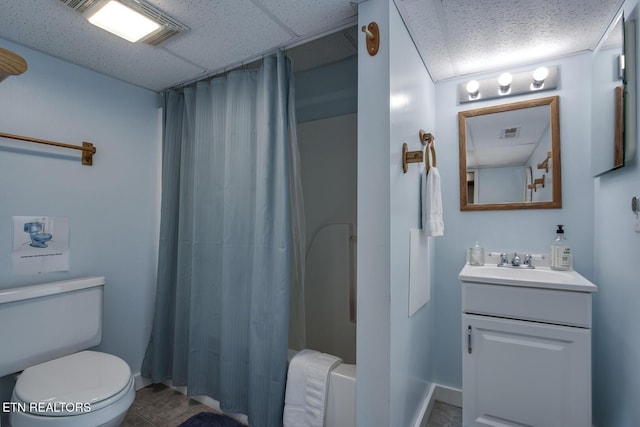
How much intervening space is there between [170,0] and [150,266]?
1.76 m

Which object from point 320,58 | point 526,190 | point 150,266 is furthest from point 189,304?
point 526,190

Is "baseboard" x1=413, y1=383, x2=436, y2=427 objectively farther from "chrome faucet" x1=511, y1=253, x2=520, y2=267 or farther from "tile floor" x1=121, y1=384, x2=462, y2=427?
"chrome faucet" x1=511, y1=253, x2=520, y2=267

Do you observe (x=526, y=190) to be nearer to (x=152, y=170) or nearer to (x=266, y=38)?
(x=266, y=38)

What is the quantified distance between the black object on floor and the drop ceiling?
2164mm

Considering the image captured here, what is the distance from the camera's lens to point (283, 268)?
165 cm

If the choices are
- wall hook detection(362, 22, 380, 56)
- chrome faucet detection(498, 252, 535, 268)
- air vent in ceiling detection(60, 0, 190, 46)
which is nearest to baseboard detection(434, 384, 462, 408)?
chrome faucet detection(498, 252, 535, 268)

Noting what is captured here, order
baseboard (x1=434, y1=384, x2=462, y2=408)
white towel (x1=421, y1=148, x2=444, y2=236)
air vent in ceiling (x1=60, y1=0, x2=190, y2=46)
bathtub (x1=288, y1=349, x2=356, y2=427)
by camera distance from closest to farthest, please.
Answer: air vent in ceiling (x1=60, y1=0, x2=190, y2=46)
bathtub (x1=288, y1=349, x2=356, y2=427)
white towel (x1=421, y1=148, x2=444, y2=236)
baseboard (x1=434, y1=384, x2=462, y2=408)

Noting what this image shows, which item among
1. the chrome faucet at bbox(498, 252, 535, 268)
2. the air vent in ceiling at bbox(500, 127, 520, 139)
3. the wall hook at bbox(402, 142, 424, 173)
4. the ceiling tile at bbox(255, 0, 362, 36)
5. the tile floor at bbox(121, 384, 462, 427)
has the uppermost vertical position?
the ceiling tile at bbox(255, 0, 362, 36)

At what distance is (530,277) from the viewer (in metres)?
1.66

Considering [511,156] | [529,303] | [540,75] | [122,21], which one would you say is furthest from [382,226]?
[122,21]

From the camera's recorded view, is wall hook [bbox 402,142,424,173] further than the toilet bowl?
Yes

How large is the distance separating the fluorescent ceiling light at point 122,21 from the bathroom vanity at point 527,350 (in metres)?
2.07

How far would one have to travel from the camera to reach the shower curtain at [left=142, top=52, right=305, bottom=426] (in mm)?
1686

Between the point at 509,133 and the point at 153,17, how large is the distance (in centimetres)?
212
